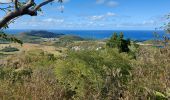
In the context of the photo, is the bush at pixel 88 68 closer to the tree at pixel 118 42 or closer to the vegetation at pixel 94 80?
the vegetation at pixel 94 80

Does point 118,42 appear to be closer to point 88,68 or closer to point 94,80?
point 88,68

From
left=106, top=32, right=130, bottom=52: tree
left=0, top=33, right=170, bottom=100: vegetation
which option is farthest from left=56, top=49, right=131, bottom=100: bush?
left=106, top=32, right=130, bottom=52: tree

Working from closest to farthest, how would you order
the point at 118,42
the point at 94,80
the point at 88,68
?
1. the point at 94,80
2. the point at 88,68
3. the point at 118,42

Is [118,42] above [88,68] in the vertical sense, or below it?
below

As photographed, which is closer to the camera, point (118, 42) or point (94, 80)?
point (94, 80)

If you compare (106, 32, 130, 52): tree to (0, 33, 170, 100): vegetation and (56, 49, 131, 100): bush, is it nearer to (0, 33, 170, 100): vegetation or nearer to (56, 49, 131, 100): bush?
(56, 49, 131, 100): bush

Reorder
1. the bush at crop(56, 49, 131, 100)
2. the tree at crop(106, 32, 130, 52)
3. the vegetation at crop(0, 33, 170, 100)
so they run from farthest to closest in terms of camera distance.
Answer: the tree at crop(106, 32, 130, 52) < the bush at crop(56, 49, 131, 100) < the vegetation at crop(0, 33, 170, 100)

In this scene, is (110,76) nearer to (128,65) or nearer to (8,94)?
(8,94)

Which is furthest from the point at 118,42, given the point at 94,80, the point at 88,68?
the point at 94,80

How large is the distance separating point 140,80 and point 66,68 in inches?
222

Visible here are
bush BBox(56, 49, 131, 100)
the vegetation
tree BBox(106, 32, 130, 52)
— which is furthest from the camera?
tree BBox(106, 32, 130, 52)

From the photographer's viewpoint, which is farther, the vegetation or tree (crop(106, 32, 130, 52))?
tree (crop(106, 32, 130, 52))

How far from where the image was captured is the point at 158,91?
10867 millimetres

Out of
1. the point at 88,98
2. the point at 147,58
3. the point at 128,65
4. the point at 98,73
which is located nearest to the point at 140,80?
the point at 88,98
